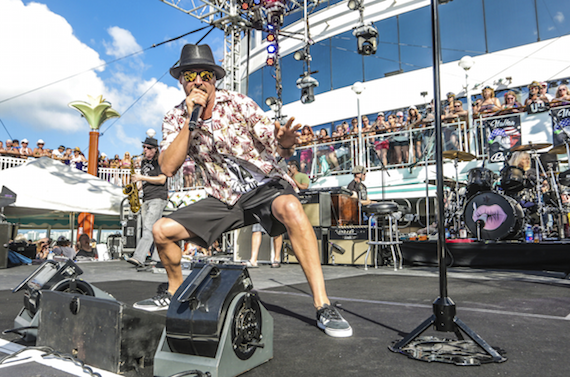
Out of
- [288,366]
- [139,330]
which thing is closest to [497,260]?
[288,366]

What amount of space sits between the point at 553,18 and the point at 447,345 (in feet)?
48.0

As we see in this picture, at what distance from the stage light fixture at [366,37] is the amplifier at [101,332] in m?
11.3

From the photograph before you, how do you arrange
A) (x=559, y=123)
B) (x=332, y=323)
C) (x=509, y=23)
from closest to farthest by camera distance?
(x=332, y=323), (x=559, y=123), (x=509, y=23)

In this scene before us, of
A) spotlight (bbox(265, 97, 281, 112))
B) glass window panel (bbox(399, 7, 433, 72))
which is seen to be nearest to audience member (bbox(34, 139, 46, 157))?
spotlight (bbox(265, 97, 281, 112))

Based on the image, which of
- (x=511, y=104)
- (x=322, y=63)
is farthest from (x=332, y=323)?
(x=322, y=63)

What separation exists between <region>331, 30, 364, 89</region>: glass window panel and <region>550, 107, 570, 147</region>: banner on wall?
351 inches

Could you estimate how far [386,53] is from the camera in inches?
626

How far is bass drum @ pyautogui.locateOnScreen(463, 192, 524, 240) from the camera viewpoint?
6.10 metres

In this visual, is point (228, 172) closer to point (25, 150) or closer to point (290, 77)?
point (25, 150)

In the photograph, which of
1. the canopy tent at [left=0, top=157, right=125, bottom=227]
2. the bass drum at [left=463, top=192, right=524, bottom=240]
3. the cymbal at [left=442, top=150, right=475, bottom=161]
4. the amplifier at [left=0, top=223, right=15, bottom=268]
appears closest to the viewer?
the amplifier at [left=0, top=223, right=15, bottom=268]

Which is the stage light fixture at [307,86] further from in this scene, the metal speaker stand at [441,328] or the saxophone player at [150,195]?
the metal speaker stand at [441,328]

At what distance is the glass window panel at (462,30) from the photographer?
45.5 ft

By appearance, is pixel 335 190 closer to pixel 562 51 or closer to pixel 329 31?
pixel 562 51

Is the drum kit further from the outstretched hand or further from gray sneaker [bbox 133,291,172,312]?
gray sneaker [bbox 133,291,172,312]
